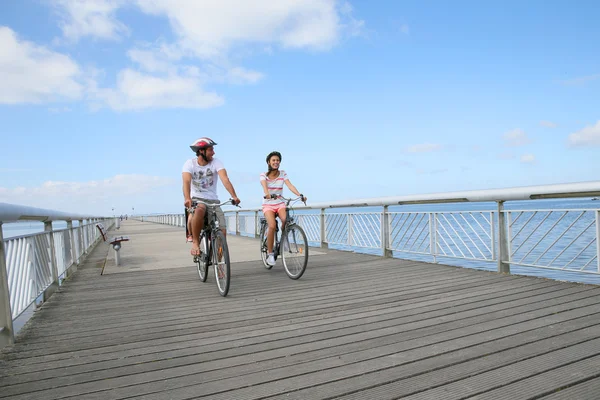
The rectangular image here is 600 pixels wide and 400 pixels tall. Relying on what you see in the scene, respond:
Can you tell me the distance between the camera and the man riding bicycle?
4.98 metres

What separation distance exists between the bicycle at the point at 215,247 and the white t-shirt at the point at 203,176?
5.5 inches

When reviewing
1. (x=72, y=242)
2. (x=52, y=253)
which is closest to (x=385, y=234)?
(x=52, y=253)

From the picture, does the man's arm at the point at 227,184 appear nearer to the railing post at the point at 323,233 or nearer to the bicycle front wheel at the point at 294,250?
the bicycle front wheel at the point at 294,250

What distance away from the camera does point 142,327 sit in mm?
3596

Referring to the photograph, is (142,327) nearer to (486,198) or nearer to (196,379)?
(196,379)

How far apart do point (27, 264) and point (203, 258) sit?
6.39 ft

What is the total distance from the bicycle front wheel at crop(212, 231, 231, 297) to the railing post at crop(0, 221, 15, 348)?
1.90 m

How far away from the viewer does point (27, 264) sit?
405 centimetres

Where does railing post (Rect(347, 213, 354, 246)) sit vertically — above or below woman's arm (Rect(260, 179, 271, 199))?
below

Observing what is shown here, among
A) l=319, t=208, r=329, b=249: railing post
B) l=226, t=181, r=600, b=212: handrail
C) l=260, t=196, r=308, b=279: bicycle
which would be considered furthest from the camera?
l=319, t=208, r=329, b=249: railing post

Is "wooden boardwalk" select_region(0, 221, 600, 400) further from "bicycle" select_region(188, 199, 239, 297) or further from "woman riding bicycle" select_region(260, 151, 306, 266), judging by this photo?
"woman riding bicycle" select_region(260, 151, 306, 266)

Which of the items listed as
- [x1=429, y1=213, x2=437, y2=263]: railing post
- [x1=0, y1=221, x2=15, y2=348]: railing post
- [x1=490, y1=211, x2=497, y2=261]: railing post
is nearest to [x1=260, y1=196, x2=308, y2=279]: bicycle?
[x1=429, y1=213, x2=437, y2=263]: railing post

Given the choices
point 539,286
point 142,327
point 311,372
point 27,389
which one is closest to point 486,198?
point 539,286

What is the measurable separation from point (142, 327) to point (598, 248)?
14.2ft
